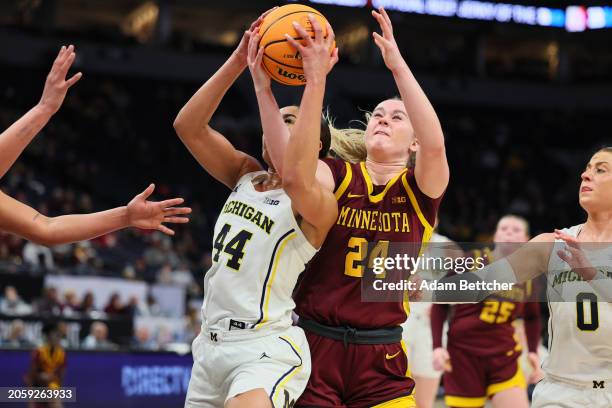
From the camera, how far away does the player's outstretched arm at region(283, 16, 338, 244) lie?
3.85 metres

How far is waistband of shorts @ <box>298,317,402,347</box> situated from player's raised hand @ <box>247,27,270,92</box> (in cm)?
117

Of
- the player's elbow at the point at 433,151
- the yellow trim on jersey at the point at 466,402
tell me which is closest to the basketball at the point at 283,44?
the player's elbow at the point at 433,151

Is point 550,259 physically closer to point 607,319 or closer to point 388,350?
point 607,319

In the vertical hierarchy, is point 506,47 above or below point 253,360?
above

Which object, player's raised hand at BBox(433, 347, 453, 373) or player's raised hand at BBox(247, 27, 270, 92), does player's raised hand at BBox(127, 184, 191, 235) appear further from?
player's raised hand at BBox(433, 347, 453, 373)

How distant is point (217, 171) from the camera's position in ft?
15.2

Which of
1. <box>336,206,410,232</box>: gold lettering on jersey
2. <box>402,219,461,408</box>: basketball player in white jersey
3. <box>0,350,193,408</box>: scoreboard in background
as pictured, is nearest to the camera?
<box>336,206,410,232</box>: gold lettering on jersey

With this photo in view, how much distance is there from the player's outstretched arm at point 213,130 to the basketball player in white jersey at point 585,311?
172 cm

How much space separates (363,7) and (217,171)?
2160 centimetres

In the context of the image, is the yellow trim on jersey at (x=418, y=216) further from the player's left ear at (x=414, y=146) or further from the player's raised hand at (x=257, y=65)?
the player's raised hand at (x=257, y=65)

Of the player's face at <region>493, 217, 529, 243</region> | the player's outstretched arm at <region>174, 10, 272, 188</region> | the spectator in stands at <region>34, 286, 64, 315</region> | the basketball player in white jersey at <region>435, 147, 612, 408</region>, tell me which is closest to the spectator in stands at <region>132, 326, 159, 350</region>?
the spectator in stands at <region>34, 286, 64, 315</region>

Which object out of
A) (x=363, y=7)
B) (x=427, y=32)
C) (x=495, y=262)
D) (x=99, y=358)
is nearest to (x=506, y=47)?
(x=427, y=32)

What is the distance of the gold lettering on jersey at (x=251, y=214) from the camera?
4.18 metres

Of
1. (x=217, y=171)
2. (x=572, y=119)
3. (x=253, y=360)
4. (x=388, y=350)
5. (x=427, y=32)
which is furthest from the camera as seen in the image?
(x=427, y=32)
